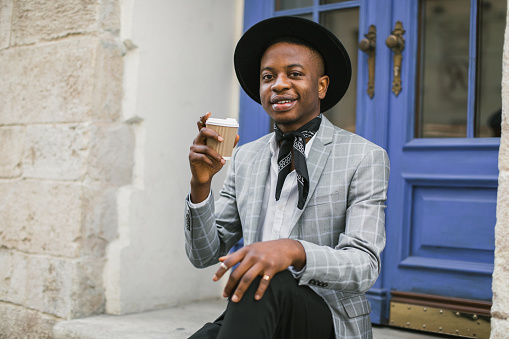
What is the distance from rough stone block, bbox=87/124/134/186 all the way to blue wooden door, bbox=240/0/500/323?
4.42 feet

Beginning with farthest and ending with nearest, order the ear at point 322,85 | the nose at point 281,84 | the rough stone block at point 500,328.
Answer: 1. the ear at point 322,85
2. the nose at point 281,84
3. the rough stone block at point 500,328

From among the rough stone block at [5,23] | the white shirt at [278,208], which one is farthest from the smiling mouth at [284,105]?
the rough stone block at [5,23]

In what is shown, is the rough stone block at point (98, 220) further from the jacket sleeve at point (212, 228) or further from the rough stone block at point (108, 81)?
the jacket sleeve at point (212, 228)

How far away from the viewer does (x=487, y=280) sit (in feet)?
9.39

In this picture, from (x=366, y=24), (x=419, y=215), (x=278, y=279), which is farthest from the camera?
(x=366, y=24)

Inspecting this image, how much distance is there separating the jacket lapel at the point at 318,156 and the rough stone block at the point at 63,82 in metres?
1.51

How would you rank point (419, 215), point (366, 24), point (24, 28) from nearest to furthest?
point (419, 215) < point (366, 24) < point (24, 28)

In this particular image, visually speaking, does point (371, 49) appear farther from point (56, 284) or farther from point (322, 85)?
point (56, 284)

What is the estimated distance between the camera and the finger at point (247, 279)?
5.47ft

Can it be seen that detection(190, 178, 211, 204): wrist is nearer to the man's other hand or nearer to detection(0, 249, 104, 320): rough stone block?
the man's other hand

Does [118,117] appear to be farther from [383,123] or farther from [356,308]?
[356,308]

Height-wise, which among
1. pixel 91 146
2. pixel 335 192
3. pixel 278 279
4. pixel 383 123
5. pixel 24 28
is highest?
pixel 24 28

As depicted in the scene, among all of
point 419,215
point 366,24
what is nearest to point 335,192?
point 419,215

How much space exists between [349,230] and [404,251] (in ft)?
4.02
